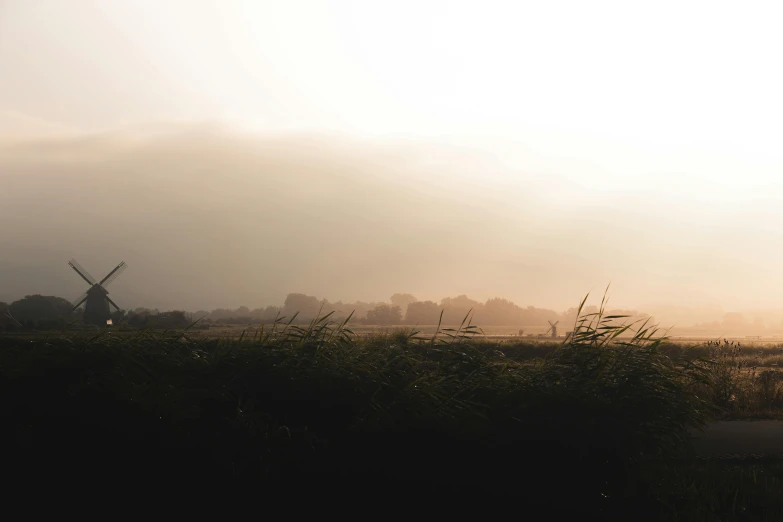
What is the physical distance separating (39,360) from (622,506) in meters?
8.86

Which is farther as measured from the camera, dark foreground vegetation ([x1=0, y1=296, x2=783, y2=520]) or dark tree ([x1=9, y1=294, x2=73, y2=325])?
dark tree ([x1=9, y1=294, x2=73, y2=325])

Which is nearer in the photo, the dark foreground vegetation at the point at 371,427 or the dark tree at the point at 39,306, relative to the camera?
the dark foreground vegetation at the point at 371,427

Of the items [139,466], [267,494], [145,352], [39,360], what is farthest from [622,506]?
[39,360]

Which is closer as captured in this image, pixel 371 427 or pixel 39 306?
pixel 371 427

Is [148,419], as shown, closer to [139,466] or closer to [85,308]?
[139,466]

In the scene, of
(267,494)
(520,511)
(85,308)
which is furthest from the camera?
(85,308)

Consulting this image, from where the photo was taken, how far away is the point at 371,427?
8297 mm

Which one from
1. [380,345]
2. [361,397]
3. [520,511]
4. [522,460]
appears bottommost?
[520,511]

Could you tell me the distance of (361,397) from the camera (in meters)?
8.84

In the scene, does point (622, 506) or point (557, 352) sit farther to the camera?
point (557, 352)

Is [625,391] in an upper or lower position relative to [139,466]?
upper

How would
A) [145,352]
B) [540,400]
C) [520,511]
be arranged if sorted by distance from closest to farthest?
1. [520,511]
2. [540,400]
3. [145,352]

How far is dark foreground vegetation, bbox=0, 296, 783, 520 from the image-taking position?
811 cm

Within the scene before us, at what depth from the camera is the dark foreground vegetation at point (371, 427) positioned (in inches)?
319
